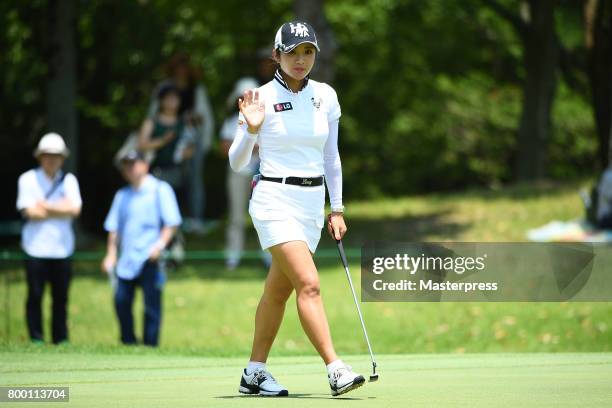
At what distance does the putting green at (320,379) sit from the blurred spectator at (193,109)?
656 cm

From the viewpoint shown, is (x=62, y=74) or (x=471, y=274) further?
(x=62, y=74)

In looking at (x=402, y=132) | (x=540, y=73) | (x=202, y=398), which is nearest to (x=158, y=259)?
(x=202, y=398)

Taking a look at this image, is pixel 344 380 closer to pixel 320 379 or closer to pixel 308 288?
pixel 308 288

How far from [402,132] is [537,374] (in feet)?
97.9

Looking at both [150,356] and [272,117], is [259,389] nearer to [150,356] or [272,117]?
[272,117]

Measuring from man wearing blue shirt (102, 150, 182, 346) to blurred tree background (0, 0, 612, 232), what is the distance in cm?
677

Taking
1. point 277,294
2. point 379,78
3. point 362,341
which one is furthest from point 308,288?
point 379,78

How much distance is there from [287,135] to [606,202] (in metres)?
9.82

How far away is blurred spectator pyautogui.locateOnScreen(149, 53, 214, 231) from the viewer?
16500mm

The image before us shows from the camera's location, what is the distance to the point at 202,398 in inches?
278

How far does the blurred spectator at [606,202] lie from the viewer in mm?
16125

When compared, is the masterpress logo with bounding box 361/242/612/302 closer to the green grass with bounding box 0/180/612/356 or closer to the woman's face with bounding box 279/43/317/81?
the woman's face with bounding box 279/43/317/81

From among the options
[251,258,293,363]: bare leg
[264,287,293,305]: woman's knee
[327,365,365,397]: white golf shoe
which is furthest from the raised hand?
[327,365,365,397]: white golf shoe

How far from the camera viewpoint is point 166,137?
1594cm
